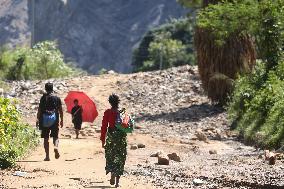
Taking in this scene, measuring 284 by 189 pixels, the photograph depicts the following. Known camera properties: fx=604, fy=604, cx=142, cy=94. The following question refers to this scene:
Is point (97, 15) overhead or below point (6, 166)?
overhead

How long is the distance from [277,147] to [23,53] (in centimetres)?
2937

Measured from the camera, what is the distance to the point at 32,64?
39.8 meters

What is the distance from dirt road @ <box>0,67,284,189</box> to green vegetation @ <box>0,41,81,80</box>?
41.3 ft

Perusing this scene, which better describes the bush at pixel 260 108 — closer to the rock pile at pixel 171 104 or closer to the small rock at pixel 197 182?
the rock pile at pixel 171 104

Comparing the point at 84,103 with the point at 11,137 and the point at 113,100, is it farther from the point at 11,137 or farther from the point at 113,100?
the point at 113,100

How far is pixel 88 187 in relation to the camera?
7.74 meters

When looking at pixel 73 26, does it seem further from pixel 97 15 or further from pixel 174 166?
pixel 174 166

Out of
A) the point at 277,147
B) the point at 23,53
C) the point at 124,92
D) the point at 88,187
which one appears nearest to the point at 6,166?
the point at 88,187

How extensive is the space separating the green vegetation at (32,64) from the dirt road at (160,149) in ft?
41.3

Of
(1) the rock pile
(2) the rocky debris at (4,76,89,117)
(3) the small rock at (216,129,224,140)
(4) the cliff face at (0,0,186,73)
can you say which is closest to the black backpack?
(1) the rock pile

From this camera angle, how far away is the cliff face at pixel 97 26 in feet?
464

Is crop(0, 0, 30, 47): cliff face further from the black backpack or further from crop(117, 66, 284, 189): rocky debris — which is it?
the black backpack

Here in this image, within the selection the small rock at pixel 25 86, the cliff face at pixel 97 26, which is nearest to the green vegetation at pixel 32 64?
the small rock at pixel 25 86

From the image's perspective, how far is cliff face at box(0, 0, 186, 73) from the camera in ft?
464
